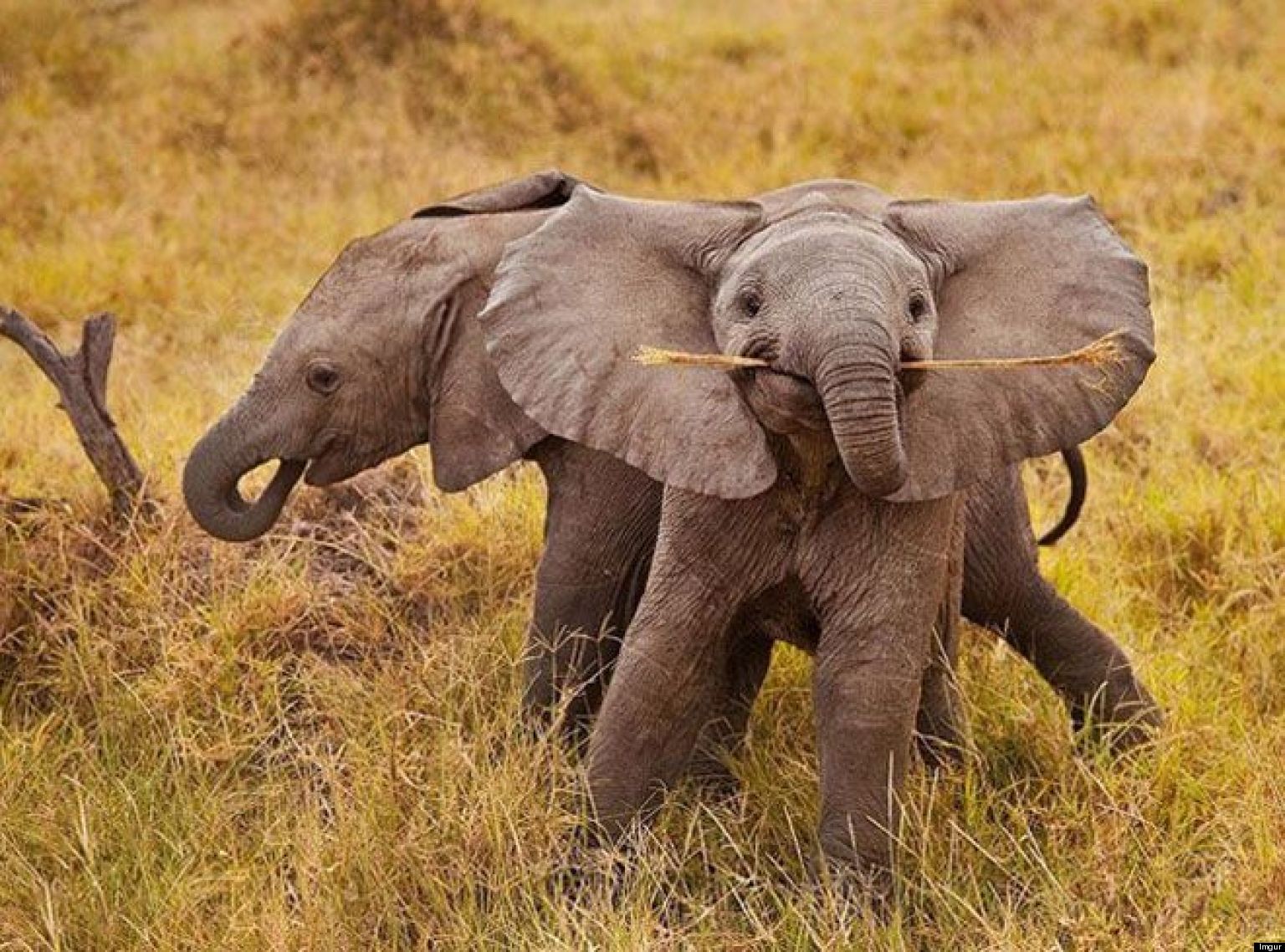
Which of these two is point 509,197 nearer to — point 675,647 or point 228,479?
point 228,479

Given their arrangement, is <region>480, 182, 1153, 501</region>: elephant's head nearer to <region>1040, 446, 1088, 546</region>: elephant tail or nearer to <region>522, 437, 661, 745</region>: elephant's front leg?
<region>522, 437, 661, 745</region>: elephant's front leg

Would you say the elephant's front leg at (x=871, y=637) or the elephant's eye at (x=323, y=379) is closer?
the elephant's front leg at (x=871, y=637)

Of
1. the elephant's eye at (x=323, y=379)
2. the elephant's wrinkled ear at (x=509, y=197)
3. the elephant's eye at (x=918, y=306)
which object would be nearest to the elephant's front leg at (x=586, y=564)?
the elephant's eye at (x=323, y=379)

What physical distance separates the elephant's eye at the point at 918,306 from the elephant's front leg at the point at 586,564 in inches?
37.7

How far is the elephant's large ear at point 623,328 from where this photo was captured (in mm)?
3539

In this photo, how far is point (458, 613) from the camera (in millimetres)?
5004

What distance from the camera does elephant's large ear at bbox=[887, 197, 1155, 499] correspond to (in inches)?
139

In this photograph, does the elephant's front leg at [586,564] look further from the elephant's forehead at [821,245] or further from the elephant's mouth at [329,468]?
the elephant's forehead at [821,245]

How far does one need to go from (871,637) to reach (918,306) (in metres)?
0.62

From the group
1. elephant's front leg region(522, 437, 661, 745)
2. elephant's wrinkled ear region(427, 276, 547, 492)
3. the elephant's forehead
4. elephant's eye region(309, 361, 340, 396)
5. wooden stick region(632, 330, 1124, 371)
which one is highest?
the elephant's forehead

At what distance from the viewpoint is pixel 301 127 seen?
9633 mm

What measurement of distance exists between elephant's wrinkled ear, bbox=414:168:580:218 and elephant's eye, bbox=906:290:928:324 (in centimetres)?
139

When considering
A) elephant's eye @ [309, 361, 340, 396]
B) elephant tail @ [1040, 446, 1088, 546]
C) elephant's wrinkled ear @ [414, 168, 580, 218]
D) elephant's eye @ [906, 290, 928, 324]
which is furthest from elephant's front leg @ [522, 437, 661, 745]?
elephant tail @ [1040, 446, 1088, 546]

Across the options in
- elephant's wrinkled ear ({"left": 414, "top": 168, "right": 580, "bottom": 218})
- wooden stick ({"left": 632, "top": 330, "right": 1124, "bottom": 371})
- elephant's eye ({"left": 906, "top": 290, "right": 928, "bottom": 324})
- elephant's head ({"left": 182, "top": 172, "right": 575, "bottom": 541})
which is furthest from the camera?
elephant's wrinkled ear ({"left": 414, "top": 168, "right": 580, "bottom": 218})
